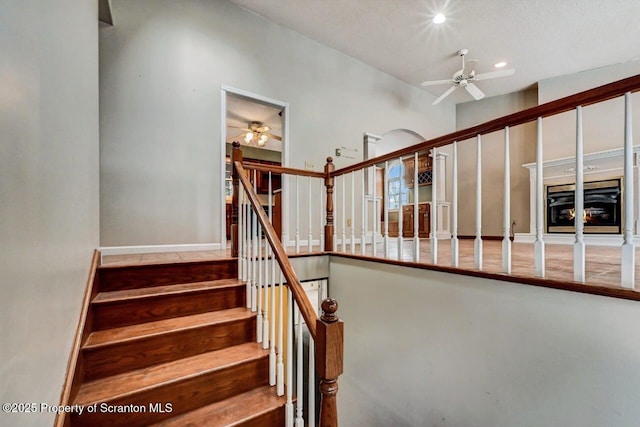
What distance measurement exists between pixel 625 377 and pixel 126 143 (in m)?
3.92

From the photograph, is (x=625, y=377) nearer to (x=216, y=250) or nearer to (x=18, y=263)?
(x=18, y=263)

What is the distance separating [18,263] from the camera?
0.77m

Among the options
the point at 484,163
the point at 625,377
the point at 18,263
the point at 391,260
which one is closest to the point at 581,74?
the point at 484,163

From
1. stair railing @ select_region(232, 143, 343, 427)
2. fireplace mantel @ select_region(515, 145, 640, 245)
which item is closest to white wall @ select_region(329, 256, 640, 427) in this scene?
stair railing @ select_region(232, 143, 343, 427)

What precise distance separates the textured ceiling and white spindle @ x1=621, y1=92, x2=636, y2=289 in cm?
315

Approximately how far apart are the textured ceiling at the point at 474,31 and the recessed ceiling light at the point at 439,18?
0.17 feet

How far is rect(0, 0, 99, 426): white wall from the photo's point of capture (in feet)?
2.38

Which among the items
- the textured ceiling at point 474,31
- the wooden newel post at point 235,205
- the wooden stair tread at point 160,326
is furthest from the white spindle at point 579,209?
the textured ceiling at point 474,31

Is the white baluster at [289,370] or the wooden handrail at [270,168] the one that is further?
the wooden handrail at [270,168]

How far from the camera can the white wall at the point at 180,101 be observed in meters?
2.78

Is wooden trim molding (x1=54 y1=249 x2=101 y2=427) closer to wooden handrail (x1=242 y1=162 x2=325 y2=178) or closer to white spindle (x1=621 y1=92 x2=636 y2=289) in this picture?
wooden handrail (x1=242 y1=162 x2=325 y2=178)

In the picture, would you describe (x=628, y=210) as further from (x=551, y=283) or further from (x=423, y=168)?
(x=423, y=168)

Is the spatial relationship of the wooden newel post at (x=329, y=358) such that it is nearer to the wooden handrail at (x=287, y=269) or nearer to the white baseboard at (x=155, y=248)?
the wooden handrail at (x=287, y=269)

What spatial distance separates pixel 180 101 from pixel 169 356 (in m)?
2.66
